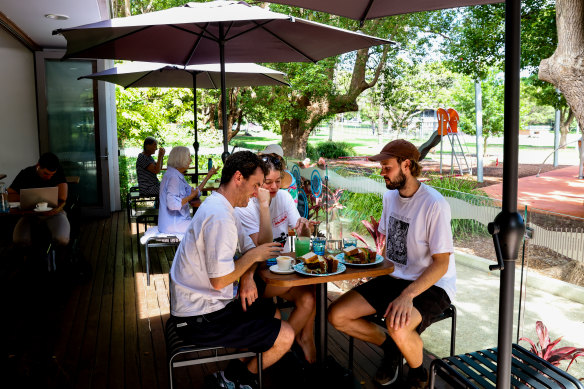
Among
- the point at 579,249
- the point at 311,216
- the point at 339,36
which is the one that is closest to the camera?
the point at 579,249

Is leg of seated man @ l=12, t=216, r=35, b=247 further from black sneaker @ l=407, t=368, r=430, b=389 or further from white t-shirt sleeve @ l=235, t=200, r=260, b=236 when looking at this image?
black sneaker @ l=407, t=368, r=430, b=389

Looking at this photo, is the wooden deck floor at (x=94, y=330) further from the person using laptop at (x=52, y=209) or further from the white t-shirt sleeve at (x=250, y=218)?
the white t-shirt sleeve at (x=250, y=218)

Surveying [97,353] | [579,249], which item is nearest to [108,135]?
[97,353]

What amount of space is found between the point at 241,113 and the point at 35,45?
32.0ft

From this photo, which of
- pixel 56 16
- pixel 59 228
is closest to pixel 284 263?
pixel 59 228

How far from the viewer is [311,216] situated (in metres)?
6.43

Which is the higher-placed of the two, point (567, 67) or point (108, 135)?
point (567, 67)

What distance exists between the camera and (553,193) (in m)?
12.2

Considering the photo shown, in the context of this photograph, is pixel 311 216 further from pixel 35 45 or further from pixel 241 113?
pixel 241 113

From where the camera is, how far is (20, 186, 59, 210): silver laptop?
172 inches

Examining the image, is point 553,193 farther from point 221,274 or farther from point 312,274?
point 221,274

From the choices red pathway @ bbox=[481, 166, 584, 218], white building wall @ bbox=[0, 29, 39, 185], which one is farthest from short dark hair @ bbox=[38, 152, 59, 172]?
red pathway @ bbox=[481, 166, 584, 218]

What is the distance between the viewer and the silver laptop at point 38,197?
438cm

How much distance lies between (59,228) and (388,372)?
3434 mm
